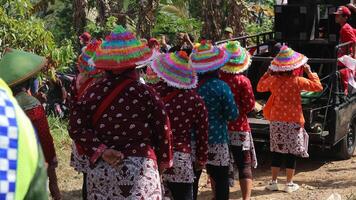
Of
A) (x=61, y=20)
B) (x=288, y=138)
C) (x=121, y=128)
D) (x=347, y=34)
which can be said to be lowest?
(x=61, y=20)

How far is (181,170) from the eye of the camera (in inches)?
174

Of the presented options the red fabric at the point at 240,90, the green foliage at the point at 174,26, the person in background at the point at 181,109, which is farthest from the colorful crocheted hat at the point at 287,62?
the green foliage at the point at 174,26

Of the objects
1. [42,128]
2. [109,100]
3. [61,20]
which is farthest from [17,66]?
[61,20]

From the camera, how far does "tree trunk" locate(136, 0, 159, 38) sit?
39.2 feet

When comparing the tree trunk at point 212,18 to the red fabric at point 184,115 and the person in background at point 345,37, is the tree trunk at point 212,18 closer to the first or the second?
the person in background at point 345,37

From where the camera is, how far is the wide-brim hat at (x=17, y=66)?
3.19m

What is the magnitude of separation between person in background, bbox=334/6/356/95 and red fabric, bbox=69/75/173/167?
16.1ft

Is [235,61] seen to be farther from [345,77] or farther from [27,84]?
[345,77]

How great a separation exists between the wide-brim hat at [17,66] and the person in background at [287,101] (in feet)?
9.84

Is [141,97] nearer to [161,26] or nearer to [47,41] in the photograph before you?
[47,41]

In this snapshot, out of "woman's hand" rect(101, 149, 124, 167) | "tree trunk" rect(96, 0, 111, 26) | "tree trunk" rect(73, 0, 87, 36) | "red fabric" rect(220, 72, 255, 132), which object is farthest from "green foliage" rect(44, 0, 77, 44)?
"woman's hand" rect(101, 149, 124, 167)

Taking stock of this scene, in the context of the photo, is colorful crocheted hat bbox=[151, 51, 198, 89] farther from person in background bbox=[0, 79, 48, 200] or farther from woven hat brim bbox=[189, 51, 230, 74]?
person in background bbox=[0, 79, 48, 200]

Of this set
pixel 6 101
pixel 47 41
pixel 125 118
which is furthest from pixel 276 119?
pixel 6 101

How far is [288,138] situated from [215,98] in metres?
1.57
